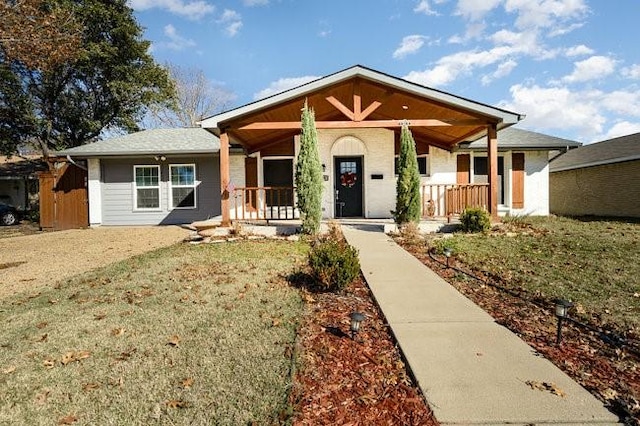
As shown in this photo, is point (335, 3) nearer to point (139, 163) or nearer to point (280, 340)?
point (139, 163)

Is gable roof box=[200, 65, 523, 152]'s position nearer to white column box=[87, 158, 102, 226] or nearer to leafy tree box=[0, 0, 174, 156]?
white column box=[87, 158, 102, 226]

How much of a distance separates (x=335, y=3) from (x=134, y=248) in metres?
9.07

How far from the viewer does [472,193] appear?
35.6ft

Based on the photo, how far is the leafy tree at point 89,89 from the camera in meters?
19.0

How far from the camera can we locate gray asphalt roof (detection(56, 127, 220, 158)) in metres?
A: 13.2

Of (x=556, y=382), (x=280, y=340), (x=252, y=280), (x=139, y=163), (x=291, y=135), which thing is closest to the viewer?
(x=556, y=382)

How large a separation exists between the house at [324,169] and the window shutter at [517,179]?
39 millimetres

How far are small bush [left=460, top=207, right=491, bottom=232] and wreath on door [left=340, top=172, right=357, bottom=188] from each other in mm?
4324

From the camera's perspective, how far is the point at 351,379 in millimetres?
2873

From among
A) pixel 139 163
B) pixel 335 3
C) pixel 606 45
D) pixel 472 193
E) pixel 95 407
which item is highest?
pixel 335 3

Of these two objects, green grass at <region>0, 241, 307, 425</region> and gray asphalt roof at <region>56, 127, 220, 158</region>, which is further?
gray asphalt roof at <region>56, 127, 220, 158</region>

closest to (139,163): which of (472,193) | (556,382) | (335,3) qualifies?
(335,3)

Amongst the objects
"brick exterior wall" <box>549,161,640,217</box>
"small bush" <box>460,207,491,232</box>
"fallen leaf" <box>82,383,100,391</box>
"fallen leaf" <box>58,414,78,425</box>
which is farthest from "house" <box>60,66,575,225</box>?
"fallen leaf" <box>58,414,78,425</box>

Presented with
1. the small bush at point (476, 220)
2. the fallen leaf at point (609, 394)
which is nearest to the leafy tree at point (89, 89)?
the small bush at point (476, 220)
